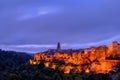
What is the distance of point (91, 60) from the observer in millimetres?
85875

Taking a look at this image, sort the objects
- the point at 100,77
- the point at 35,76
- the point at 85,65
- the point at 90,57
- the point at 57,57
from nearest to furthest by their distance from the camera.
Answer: the point at 100,77
the point at 35,76
the point at 85,65
the point at 90,57
the point at 57,57

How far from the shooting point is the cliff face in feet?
242

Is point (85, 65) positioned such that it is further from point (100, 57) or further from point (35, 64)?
point (35, 64)

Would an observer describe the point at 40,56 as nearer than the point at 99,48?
No

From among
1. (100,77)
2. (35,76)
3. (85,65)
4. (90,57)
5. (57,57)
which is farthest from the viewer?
(57,57)

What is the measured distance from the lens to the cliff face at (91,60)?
73.6 m

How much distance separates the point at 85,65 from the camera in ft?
264

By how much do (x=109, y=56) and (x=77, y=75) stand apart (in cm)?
1321

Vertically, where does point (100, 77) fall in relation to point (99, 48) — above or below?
below

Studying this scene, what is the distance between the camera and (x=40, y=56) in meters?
104

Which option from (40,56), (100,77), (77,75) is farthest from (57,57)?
(100,77)

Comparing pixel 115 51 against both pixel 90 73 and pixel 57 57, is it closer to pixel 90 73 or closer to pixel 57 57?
pixel 90 73

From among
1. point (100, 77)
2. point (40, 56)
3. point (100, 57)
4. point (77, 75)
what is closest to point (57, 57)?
point (40, 56)

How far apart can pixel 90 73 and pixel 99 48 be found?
66.5ft
